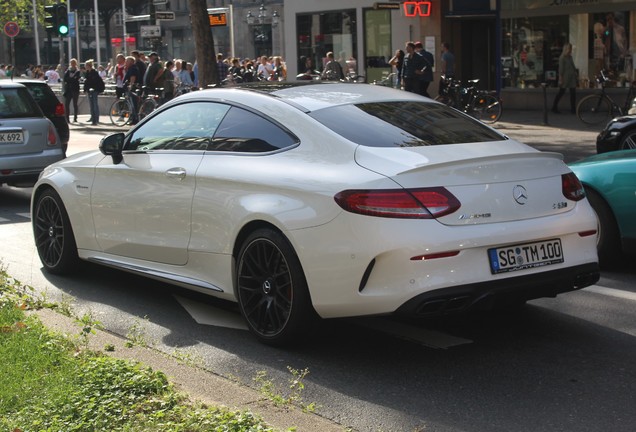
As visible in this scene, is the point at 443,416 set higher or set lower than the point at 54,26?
lower

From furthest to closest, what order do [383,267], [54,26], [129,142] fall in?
[54,26]
[129,142]
[383,267]

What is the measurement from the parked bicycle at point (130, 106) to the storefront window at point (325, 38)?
7.29 meters

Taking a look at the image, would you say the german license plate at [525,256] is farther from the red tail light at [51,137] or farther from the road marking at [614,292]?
the red tail light at [51,137]

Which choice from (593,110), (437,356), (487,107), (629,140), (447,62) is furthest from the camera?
(447,62)

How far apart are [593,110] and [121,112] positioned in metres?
12.9

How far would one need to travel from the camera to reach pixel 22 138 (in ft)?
44.2

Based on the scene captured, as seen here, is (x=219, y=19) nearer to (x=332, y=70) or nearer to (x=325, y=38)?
(x=332, y=70)

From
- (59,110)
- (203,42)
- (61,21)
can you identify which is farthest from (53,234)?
(61,21)

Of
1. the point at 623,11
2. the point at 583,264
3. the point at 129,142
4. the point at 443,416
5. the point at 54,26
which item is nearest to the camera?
the point at 443,416

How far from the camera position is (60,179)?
314 inches

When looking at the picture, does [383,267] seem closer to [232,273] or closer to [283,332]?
[283,332]

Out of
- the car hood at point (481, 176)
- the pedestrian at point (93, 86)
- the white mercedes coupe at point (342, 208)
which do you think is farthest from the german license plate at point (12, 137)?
the pedestrian at point (93, 86)

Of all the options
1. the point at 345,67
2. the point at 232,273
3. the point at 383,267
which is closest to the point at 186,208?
the point at 232,273

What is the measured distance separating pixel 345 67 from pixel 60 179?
25389 mm
